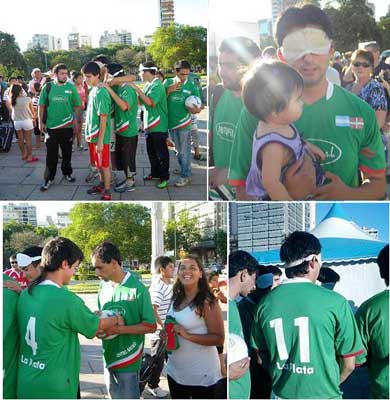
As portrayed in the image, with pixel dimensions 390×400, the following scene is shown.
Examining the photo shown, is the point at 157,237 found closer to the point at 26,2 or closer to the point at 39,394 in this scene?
the point at 39,394

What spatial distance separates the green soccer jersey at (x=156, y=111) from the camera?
3820 millimetres

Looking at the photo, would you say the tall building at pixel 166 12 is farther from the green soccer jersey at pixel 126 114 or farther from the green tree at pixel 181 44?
the green soccer jersey at pixel 126 114

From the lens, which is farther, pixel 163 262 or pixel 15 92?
pixel 15 92

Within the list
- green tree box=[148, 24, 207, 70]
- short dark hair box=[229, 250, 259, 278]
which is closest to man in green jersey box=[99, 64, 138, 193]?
green tree box=[148, 24, 207, 70]

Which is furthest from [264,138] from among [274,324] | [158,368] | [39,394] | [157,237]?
[39,394]

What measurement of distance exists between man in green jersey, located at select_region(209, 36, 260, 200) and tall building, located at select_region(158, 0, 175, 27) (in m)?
0.34

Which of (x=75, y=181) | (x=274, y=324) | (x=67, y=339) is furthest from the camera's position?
(x=75, y=181)

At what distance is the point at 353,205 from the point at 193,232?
844 millimetres

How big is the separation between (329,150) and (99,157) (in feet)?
5.19

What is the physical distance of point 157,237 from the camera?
269 centimetres

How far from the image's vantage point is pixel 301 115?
265cm

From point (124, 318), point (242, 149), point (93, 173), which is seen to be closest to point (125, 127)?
point (93, 173)

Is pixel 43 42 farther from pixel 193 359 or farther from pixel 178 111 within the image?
pixel 193 359

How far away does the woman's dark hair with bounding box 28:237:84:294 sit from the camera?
244cm
